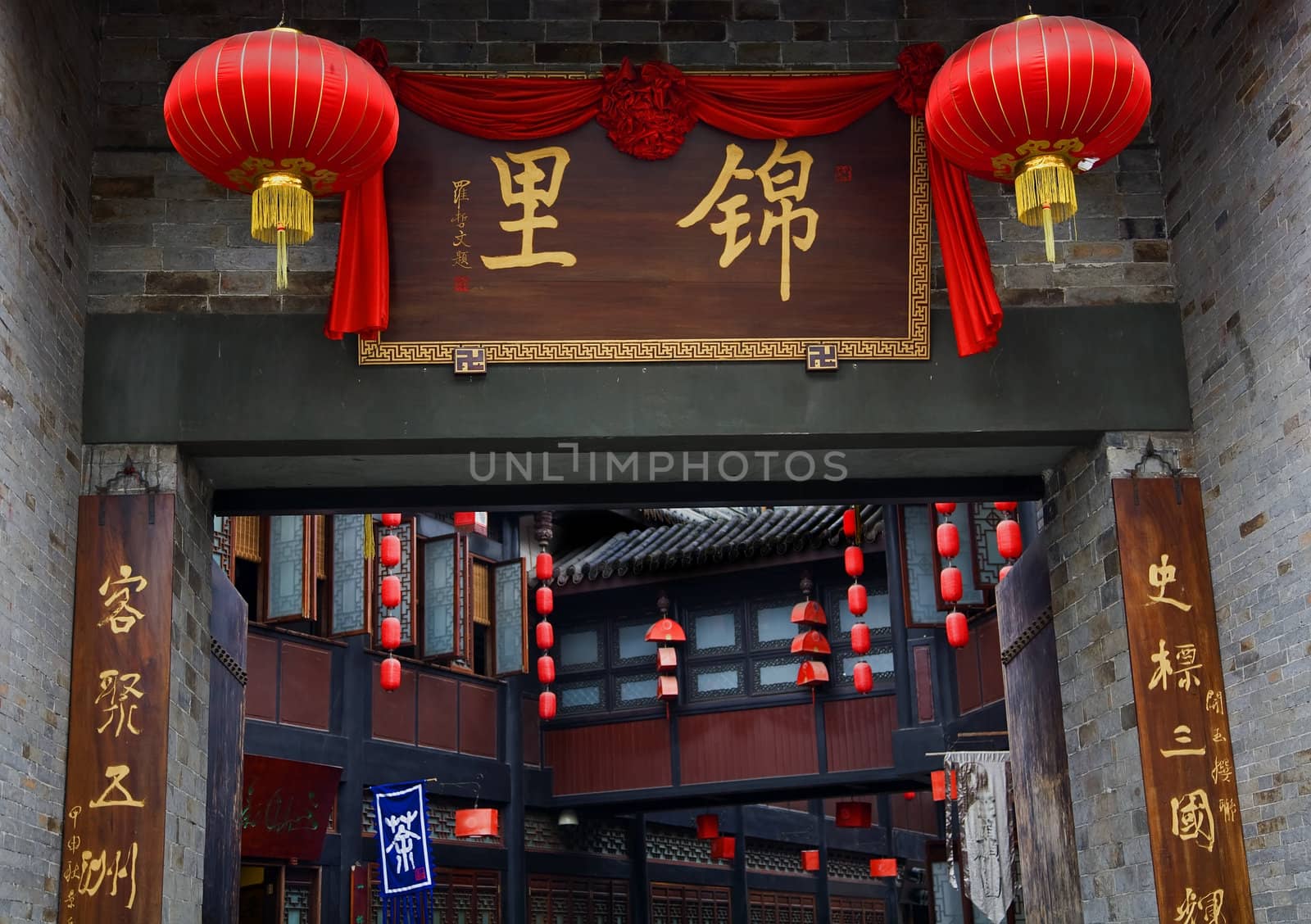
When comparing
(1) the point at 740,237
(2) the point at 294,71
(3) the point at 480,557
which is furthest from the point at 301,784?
(2) the point at 294,71

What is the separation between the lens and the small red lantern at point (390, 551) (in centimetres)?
1247

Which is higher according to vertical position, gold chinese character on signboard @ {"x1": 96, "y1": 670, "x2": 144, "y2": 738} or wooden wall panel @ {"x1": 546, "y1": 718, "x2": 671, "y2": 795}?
wooden wall panel @ {"x1": 546, "y1": 718, "x2": 671, "y2": 795}

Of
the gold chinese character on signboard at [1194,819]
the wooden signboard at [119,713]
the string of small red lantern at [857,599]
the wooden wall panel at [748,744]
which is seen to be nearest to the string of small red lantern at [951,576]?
the string of small red lantern at [857,599]

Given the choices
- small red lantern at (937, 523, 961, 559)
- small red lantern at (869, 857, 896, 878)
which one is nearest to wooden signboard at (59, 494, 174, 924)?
small red lantern at (937, 523, 961, 559)

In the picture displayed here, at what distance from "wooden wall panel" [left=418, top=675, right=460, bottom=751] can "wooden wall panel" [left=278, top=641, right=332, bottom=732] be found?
48.6 inches

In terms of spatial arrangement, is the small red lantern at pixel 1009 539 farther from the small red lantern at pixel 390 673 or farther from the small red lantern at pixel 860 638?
the small red lantern at pixel 390 673

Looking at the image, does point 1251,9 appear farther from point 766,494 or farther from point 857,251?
point 766,494

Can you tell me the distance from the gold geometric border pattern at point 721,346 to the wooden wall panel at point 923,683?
26.2ft

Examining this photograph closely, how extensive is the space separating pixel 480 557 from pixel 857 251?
→ 953 cm

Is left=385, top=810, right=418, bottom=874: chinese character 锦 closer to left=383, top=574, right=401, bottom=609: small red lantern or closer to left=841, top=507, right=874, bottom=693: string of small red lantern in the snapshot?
left=383, top=574, right=401, bottom=609: small red lantern

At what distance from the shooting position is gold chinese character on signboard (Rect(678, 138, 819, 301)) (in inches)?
225

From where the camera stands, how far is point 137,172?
579cm

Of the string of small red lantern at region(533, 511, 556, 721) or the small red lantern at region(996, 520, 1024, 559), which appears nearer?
the small red lantern at region(996, 520, 1024, 559)

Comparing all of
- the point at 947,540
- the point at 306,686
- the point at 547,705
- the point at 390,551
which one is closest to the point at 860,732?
the point at 547,705
